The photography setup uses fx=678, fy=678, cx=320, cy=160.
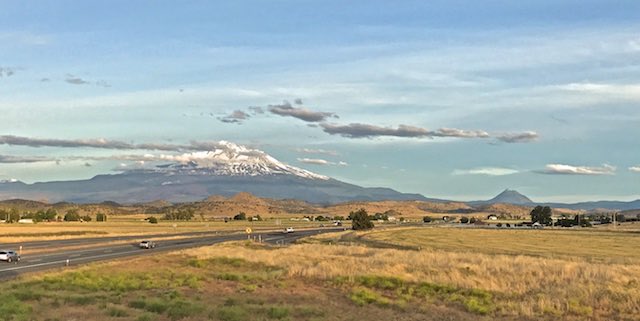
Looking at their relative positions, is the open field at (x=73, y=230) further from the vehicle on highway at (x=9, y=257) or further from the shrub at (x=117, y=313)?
the shrub at (x=117, y=313)

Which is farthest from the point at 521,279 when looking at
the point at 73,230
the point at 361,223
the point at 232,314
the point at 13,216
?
the point at 13,216

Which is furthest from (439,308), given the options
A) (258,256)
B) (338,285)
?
(258,256)

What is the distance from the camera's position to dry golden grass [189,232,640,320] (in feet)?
89.0

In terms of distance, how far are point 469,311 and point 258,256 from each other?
34388 mm

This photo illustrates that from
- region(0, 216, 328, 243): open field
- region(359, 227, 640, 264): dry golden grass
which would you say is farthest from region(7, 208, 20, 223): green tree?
region(359, 227, 640, 264): dry golden grass

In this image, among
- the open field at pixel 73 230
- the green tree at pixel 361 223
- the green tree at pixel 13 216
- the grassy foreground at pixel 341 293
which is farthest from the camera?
the green tree at pixel 13 216

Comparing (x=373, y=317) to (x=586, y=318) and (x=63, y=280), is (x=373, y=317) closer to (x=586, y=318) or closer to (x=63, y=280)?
(x=586, y=318)

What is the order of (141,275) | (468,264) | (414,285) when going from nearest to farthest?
(414,285) → (141,275) → (468,264)

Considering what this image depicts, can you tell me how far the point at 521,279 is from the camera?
36062 mm

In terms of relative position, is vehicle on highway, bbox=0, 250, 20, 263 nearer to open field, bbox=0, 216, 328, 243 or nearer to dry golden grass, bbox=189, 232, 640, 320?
dry golden grass, bbox=189, 232, 640, 320

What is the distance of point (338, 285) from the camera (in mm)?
35750

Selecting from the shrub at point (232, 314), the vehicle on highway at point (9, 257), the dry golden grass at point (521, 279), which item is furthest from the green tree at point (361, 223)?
the shrub at point (232, 314)

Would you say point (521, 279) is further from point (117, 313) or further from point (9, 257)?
point (9, 257)

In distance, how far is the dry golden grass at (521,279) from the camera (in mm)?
27125
